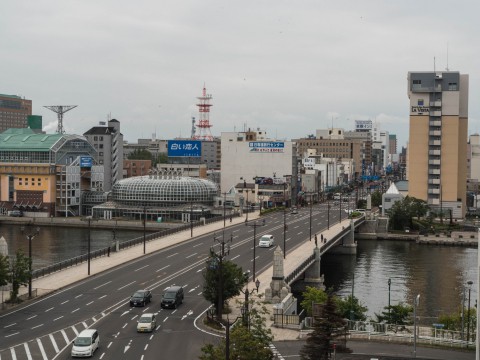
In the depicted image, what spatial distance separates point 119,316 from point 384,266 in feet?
172

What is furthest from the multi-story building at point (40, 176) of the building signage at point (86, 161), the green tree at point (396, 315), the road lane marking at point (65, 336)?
Result: the green tree at point (396, 315)

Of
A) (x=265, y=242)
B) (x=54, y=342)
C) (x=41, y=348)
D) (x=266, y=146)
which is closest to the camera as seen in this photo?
(x=41, y=348)

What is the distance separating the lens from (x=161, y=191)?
141m

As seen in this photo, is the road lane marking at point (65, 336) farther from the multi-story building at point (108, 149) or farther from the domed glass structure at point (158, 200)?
the multi-story building at point (108, 149)

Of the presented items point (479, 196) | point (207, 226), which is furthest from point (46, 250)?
point (479, 196)

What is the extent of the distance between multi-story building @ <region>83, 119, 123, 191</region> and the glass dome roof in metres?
34.6

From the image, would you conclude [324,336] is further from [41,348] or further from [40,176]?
[40,176]

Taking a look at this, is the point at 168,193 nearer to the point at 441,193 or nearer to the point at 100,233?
the point at 100,233

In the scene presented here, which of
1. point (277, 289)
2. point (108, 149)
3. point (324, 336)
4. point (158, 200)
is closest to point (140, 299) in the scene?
point (277, 289)

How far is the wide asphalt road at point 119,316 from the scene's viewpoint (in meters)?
40.1

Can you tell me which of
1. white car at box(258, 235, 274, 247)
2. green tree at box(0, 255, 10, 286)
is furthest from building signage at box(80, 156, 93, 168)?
green tree at box(0, 255, 10, 286)

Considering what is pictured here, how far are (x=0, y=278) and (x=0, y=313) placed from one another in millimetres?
2665

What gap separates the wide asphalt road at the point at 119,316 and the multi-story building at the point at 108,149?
105 meters

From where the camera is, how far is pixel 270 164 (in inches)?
7126
